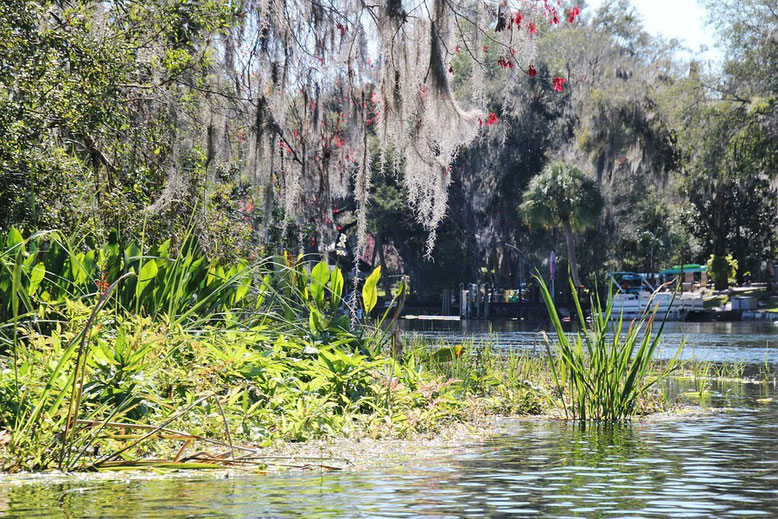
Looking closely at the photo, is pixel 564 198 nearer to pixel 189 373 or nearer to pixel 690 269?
pixel 690 269

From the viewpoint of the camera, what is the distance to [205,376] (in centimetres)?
873

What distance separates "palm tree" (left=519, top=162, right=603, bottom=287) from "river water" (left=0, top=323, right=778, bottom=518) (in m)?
47.0

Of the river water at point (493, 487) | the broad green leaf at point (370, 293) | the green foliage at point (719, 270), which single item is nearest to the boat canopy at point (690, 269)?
the green foliage at point (719, 270)

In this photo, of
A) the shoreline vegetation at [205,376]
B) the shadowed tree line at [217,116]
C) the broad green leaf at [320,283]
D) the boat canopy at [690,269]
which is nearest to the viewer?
the shoreline vegetation at [205,376]

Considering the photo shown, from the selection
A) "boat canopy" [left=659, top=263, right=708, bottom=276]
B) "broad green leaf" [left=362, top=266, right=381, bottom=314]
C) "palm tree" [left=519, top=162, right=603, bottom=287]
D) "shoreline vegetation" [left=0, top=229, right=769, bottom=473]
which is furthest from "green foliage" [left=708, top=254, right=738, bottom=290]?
"broad green leaf" [left=362, top=266, right=381, bottom=314]

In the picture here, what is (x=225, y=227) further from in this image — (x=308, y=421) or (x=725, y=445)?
(x=725, y=445)

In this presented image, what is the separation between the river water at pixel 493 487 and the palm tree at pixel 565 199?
4697cm

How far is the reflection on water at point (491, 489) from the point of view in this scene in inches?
222

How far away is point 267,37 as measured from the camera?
14.9 meters

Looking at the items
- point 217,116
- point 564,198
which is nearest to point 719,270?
point 564,198

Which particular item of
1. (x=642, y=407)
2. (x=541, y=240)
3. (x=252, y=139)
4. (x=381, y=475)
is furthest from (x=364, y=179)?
(x=541, y=240)

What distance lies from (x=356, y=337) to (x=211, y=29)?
649 centimetres

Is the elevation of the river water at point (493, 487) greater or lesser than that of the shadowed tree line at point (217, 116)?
lesser

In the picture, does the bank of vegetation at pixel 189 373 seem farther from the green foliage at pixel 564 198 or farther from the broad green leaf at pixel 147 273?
the green foliage at pixel 564 198
